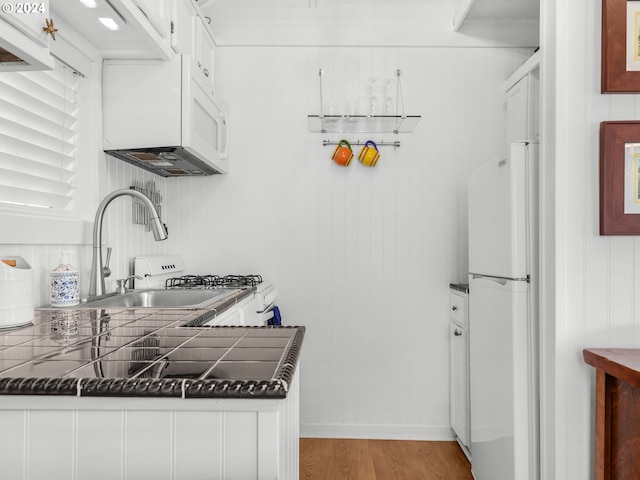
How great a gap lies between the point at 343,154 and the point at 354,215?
0.38 meters

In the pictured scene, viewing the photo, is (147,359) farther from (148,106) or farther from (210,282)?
(210,282)

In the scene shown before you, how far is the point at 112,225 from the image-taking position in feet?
7.64

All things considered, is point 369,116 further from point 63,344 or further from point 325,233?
point 63,344

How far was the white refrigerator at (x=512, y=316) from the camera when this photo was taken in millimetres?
1933

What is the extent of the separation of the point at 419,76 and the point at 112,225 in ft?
6.55

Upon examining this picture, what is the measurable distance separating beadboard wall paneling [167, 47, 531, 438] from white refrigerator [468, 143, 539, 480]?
0.80 m

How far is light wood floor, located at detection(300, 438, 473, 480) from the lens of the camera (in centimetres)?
247

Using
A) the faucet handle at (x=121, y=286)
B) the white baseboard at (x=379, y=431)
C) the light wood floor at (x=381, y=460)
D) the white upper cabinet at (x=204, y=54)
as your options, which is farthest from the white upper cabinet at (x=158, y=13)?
the white baseboard at (x=379, y=431)

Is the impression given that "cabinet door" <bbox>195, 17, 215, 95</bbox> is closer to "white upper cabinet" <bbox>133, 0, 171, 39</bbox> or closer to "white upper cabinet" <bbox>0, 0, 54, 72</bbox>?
"white upper cabinet" <bbox>133, 0, 171, 39</bbox>

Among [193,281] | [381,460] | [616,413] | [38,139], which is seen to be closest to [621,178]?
[616,413]

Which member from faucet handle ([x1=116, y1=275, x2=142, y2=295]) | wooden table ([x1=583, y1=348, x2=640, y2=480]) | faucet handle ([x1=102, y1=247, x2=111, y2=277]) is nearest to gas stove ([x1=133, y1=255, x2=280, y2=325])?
faucet handle ([x1=116, y1=275, x2=142, y2=295])

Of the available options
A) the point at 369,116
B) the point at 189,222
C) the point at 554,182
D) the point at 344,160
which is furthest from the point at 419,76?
the point at 189,222

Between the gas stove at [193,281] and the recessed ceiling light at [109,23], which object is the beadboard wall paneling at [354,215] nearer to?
the gas stove at [193,281]

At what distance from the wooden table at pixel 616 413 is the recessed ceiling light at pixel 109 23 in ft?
6.94
